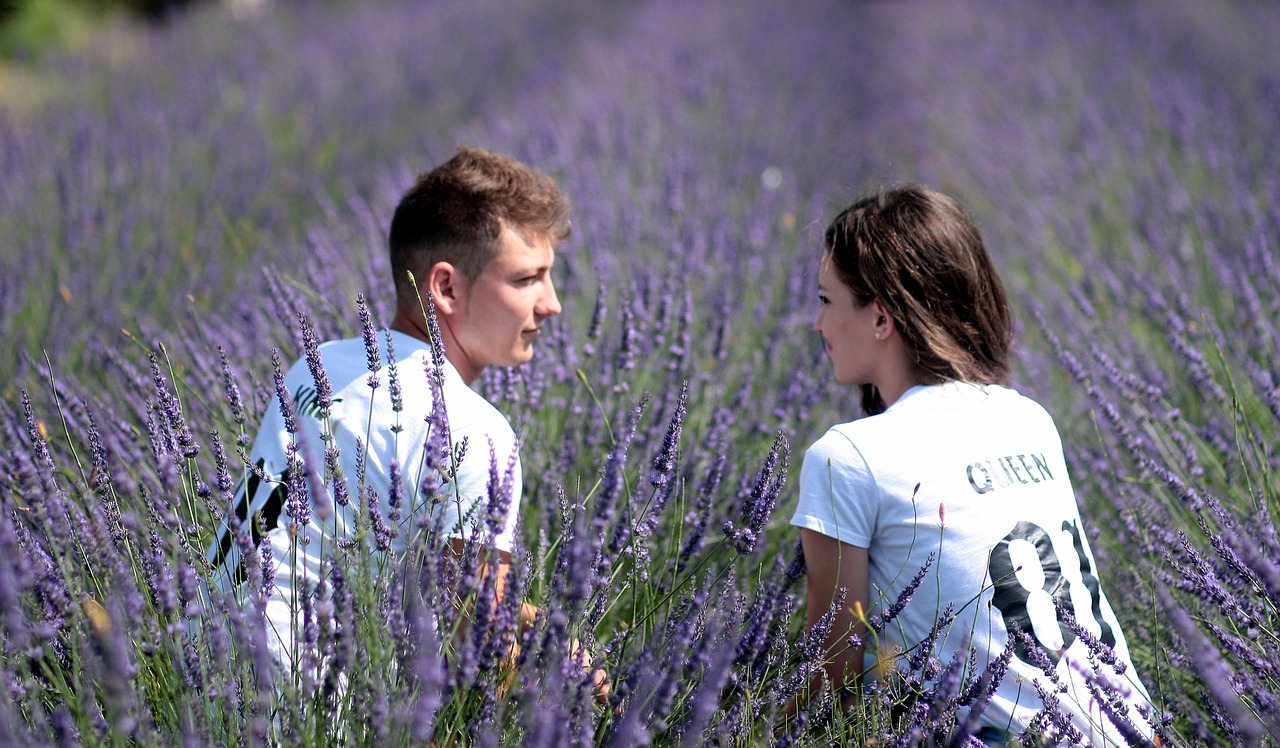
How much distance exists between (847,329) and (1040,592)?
1.94 feet

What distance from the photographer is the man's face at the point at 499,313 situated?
222 cm

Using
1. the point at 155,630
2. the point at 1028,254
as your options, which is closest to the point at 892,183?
the point at 155,630

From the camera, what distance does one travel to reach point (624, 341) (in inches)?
96.4

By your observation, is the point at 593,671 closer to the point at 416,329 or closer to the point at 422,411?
the point at 422,411

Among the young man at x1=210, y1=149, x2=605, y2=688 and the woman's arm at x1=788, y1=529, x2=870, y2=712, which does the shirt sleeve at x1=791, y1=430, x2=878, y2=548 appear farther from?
the young man at x1=210, y1=149, x2=605, y2=688

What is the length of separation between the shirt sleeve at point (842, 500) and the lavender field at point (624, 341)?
95mm

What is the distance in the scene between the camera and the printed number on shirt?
1758 millimetres

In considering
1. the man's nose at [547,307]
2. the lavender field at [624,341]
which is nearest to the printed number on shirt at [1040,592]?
the lavender field at [624,341]

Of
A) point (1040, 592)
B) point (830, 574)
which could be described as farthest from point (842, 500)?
point (1040, 592)

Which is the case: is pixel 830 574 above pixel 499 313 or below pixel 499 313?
below

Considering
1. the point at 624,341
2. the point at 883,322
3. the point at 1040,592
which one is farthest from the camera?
the point at 624,341

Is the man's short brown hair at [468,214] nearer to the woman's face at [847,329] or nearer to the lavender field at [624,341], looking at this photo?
the lavender field at [624,341]

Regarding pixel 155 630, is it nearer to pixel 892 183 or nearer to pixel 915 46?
pixel 892 183

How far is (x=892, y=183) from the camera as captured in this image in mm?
2244
